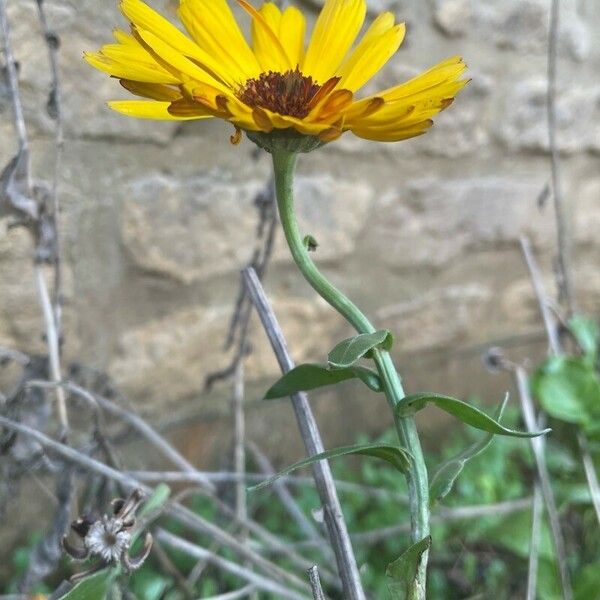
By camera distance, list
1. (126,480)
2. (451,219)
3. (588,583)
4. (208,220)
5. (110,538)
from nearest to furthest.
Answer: (110,538) < (126,480) < (588,583) < (208,220) < (451,219)

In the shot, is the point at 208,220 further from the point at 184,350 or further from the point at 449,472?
the point at 449,472

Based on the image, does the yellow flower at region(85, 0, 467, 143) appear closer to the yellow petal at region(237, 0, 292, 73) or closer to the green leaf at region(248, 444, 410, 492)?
the yellow petal at region(237, 0, 292, 73)

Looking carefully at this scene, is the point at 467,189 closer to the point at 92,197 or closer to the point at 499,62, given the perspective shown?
the point at 499,62

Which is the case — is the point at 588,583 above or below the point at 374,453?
below

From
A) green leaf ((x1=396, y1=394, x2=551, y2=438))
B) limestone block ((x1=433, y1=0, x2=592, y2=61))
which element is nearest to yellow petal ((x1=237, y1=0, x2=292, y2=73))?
green leaf ((x1=396, y1=394, x2=551, y2=438))

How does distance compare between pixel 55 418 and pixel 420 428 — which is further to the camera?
pixel 420 428

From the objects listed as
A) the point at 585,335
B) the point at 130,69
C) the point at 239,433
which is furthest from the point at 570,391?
the point at 130,69

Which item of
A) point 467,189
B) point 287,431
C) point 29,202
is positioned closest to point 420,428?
point 287,431
